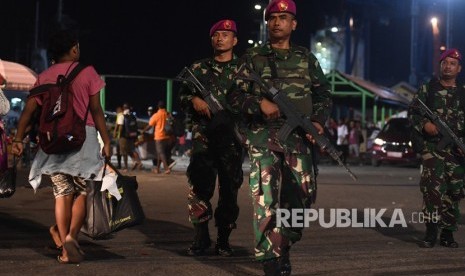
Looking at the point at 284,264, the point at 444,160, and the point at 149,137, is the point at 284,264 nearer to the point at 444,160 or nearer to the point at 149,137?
the point at 444,160

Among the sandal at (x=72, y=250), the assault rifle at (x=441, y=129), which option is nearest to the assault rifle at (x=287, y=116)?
the sandal at (x=72, y=250)

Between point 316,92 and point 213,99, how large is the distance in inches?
46.4

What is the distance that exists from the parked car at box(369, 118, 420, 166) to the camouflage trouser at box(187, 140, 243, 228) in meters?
19.0

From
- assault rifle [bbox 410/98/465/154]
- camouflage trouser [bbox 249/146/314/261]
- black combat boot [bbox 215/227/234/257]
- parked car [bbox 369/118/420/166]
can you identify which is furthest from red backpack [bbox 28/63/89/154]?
parked car [bbox 369/118/420/166]

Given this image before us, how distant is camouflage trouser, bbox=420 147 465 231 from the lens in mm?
8055

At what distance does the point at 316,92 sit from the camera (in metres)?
6.05

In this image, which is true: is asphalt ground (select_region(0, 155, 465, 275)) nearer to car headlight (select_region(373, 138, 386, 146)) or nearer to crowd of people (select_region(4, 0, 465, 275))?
crowd of people (select_region(4, 0, 465, 275))

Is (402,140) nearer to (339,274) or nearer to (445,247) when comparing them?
(445,247)

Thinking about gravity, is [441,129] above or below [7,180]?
above

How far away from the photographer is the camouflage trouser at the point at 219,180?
7.10 m

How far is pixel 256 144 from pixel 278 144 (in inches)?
6.2

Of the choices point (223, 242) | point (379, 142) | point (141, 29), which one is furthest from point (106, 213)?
point (141, 29)

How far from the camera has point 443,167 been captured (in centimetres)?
808

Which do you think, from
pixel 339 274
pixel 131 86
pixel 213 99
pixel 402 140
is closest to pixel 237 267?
pixel 339 274
